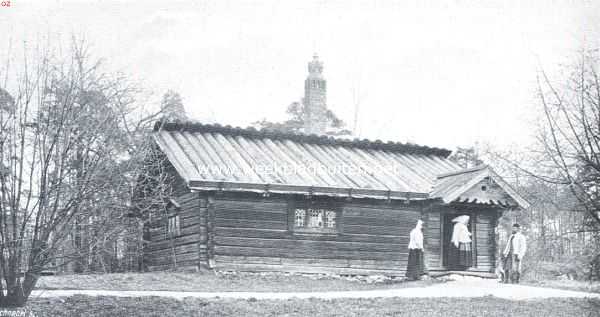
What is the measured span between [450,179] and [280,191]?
647 centimetres

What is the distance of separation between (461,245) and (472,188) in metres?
1.89

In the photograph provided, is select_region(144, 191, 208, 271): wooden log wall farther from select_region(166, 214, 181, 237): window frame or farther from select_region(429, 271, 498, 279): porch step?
select_region(429, 271, 498, 279): porch step

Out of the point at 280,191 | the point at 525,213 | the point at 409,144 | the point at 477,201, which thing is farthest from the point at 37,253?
the point at 525,213

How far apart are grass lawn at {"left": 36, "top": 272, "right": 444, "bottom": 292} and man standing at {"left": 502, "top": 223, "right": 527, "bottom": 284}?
6.79 feet

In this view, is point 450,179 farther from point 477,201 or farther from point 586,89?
point 586,89

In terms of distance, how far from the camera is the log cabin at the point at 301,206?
20.4 m

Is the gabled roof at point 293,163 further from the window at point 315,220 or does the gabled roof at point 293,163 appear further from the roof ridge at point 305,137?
the window at point 315,220

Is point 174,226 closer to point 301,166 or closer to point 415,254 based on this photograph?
point 301,166

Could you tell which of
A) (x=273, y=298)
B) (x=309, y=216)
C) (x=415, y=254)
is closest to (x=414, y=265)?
(x=415, y=254)

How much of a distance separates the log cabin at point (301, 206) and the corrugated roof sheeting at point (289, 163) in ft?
0.15

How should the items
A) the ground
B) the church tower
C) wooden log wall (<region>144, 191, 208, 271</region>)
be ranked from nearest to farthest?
the ground → wooden log wall (<region>144, 191, 208, 271</region>) → the church tower

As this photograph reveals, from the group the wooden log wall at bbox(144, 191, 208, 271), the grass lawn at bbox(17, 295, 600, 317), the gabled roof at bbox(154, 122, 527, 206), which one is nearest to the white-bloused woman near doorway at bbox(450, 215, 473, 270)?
the gabled roof at bbox(154, 122, 527, 206)

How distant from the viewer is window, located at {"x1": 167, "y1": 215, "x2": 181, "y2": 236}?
2252 centimetres

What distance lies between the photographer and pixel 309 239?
21328 millimetres
